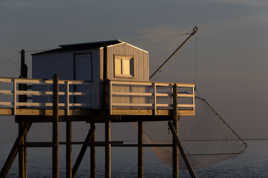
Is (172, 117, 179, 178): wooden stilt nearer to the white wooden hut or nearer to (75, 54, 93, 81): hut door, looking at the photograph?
the white wooden hut

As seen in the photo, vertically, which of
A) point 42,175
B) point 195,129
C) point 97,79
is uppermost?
point 97,79

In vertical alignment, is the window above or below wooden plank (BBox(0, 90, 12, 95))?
above

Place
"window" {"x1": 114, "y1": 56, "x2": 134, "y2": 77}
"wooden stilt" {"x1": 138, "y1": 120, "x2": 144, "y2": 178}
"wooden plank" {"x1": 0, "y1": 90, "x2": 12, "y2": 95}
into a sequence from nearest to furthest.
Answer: "wooden plank" {"x1": 0, "y1": 90, "x2": 12, "y2": 95} < "window" {"x1": 114, "y1": 56, "x2": 134, "y2": 77} < "wooden stilt" {"x1": 138, "y1": 120, "x2": 144, "y2": 178}

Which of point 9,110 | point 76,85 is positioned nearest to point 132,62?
point 76,85

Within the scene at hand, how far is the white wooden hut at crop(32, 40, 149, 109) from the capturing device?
34.3m

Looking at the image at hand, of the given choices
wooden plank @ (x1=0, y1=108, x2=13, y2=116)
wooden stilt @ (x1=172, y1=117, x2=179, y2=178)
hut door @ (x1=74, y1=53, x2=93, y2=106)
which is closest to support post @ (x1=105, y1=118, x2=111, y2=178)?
hut door @ (x1=74, y1=53, x2=93, y2=106)

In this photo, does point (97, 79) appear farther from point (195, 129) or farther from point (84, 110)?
point (195, 129)

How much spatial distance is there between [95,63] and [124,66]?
1.88 metres

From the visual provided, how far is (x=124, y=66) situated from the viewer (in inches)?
1410

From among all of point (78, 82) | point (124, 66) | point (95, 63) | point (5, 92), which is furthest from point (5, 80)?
point (124, 66)

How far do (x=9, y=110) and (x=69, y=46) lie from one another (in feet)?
25.3

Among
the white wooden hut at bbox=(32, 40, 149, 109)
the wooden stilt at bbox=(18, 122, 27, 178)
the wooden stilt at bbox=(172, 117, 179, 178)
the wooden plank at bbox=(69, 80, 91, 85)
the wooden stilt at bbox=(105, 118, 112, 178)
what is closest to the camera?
the wooden plank at bbox=(69, 80, 91, 85)

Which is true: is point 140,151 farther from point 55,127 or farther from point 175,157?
point 55,127

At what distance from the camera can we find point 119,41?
3634 centimetres
